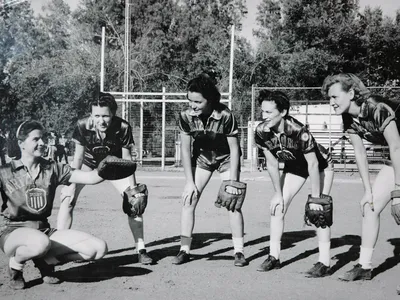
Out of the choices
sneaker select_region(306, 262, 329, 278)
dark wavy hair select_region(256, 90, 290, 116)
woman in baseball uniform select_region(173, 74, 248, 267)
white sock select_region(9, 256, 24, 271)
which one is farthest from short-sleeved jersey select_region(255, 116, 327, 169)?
white sock select_region(9, 256, 24, 271)

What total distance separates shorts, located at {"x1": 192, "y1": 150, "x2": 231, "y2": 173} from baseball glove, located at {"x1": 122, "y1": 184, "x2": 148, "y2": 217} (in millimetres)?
727

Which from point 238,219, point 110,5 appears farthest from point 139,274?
point 110,5

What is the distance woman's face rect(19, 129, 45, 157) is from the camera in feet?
15.2

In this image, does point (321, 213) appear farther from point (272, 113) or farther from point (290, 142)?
point (272, 113)

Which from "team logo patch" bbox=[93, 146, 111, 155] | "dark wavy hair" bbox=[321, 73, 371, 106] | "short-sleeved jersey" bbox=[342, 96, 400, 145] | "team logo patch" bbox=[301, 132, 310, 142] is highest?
"dark wavy hair" bbox=[321, 73, 371, 106]

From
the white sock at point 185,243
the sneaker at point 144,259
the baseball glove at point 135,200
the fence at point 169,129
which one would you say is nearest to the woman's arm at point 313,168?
the white sock at point 185,243

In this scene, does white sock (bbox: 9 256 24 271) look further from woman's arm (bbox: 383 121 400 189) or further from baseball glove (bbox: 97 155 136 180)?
woman's arm (bbox: 383 121 400 189)

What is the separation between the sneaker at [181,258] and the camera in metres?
5.66

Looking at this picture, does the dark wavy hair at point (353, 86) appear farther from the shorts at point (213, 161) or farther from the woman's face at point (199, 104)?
the shorts at point (213, 161)

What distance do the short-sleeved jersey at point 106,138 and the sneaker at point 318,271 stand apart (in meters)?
2.31

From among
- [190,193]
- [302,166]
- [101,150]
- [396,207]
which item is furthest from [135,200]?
[396,207]

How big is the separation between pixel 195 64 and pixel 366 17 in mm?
15389

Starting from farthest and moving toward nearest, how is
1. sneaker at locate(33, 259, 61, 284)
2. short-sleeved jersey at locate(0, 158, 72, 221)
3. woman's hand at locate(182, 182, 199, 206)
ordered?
1. woman's hand at locate(182, 182, 199, 206)
2. sneaker at locate(33, 259, 61, 284)
3. short-sleeved jersey at locate(0, 158, 72, 221)

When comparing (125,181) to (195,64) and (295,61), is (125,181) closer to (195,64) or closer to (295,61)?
(295,61)
